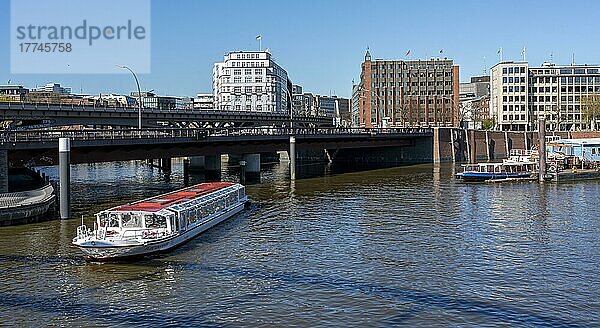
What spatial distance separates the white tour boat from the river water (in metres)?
0.77

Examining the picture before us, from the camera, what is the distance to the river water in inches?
1068

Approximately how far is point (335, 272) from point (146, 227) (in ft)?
39.6

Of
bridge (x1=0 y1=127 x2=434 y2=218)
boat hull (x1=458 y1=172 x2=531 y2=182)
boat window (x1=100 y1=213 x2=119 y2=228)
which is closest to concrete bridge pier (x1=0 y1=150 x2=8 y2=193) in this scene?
bridge (x1=0 y1=127 x2=434 y2=218)

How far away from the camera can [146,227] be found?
3969 cm

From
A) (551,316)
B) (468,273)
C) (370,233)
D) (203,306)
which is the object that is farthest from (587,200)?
(203,306)

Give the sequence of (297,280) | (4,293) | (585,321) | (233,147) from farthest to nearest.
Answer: (233,147)
(297,280)
(4,293)
(585,321)

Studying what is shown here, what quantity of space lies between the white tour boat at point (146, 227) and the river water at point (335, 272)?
77cm

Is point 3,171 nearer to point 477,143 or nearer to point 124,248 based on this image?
point 124,248

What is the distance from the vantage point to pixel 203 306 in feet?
92.8

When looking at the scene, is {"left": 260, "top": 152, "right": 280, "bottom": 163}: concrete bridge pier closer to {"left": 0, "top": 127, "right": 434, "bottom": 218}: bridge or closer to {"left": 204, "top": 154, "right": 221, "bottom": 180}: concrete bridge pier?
{"left": 0, "top": 127, "right": 434, "bottom": 218}: bridge

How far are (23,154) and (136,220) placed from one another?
23493 mm

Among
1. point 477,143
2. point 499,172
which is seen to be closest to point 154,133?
point 499,172

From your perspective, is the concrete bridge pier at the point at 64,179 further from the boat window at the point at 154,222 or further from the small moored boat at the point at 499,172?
the small moored boat at the point at 499,172

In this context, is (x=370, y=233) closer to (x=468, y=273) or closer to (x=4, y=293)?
(x=468, y=273)
